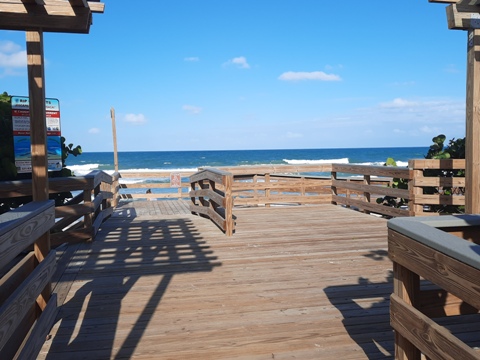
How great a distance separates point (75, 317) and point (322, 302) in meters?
1.87

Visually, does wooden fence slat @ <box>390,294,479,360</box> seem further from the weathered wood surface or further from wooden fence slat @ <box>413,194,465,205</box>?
wooden fence slat @ <box>413,194,465,205</box>

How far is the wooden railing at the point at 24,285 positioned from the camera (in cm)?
198

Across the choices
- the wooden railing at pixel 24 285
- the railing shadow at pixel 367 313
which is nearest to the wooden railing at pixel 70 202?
the wooden railing at pixel 24 285

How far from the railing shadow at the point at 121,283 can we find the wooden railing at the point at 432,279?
1.61 m

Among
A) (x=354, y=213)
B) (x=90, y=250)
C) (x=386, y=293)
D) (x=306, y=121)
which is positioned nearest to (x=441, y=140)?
(x=354, y=213)

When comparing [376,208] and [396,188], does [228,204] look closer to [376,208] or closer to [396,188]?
[396,188]

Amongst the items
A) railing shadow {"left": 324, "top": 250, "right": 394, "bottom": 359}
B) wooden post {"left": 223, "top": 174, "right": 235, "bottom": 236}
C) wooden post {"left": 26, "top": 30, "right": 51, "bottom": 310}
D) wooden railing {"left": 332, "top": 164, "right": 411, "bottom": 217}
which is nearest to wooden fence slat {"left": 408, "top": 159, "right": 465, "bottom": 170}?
wooden railing {"left": 332, "top": 164, "right": 411, "bottom": 217}

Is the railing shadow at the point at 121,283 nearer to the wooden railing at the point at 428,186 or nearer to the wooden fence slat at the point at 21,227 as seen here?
the wooden fence slat at the point at 21,227

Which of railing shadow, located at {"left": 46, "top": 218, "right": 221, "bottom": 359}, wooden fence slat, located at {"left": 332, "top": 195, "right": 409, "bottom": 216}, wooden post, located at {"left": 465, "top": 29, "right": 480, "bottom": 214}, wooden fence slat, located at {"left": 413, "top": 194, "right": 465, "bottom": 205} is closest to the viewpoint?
railing shadow, located at {"left": 46, "top": 218, "right": 221, "bottom": 359}

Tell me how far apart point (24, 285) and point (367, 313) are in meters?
2.30

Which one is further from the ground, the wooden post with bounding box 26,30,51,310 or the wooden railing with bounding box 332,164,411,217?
the wooden post with bounding box 26,30,51,310

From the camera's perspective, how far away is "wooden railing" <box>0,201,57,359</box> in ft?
6.50

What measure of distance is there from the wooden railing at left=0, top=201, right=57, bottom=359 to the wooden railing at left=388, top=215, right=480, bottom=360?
1700 mm

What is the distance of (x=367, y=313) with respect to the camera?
10.9 feet
